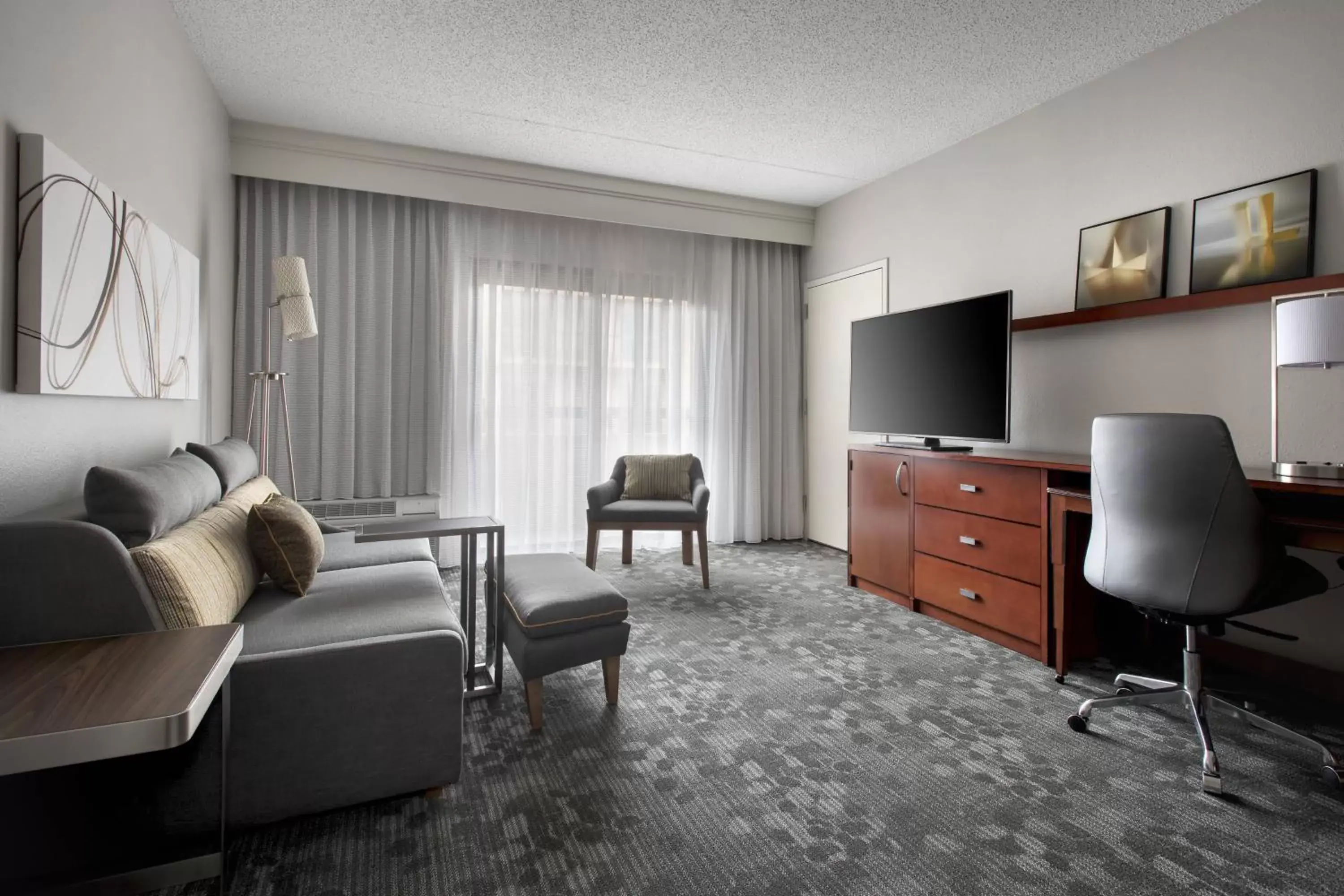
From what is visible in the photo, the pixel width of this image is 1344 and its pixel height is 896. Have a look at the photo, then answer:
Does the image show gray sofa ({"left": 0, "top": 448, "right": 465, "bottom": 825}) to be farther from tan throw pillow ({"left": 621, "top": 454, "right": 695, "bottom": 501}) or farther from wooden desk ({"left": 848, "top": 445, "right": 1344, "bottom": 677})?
tan throw pillow ({"left": 621, "top": 454, "right": 695, "bottom": 501})

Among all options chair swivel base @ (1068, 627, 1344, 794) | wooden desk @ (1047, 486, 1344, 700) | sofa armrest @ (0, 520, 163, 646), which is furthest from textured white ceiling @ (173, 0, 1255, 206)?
A: chair swivel base @ (1068, 627, 1344, 794)

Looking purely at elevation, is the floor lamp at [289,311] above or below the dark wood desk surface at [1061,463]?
above

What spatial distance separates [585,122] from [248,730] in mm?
3368

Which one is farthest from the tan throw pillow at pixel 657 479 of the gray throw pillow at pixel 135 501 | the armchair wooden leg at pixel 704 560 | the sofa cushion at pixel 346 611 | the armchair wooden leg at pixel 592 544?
the gray throw pillow at pixel 135 501

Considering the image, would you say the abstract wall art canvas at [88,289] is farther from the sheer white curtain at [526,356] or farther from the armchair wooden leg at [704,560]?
the armchair wooden leg at [704,560]

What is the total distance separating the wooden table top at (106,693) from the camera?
864mm

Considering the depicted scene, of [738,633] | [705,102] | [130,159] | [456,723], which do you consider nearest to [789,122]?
[705,102]

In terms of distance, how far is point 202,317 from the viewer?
317 cm

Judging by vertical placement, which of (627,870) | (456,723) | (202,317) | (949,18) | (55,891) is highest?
(949,18)

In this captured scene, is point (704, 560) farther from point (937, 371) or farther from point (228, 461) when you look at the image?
point (228, 461)

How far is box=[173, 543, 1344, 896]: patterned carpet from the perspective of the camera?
4.87 ft

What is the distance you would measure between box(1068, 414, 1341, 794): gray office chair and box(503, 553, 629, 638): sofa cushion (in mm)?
1599

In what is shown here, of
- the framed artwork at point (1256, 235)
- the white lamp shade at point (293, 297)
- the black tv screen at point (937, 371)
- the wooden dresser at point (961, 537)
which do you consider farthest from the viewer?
the white lamp shade at point (293, 297)

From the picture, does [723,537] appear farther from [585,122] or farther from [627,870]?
[627,870]
